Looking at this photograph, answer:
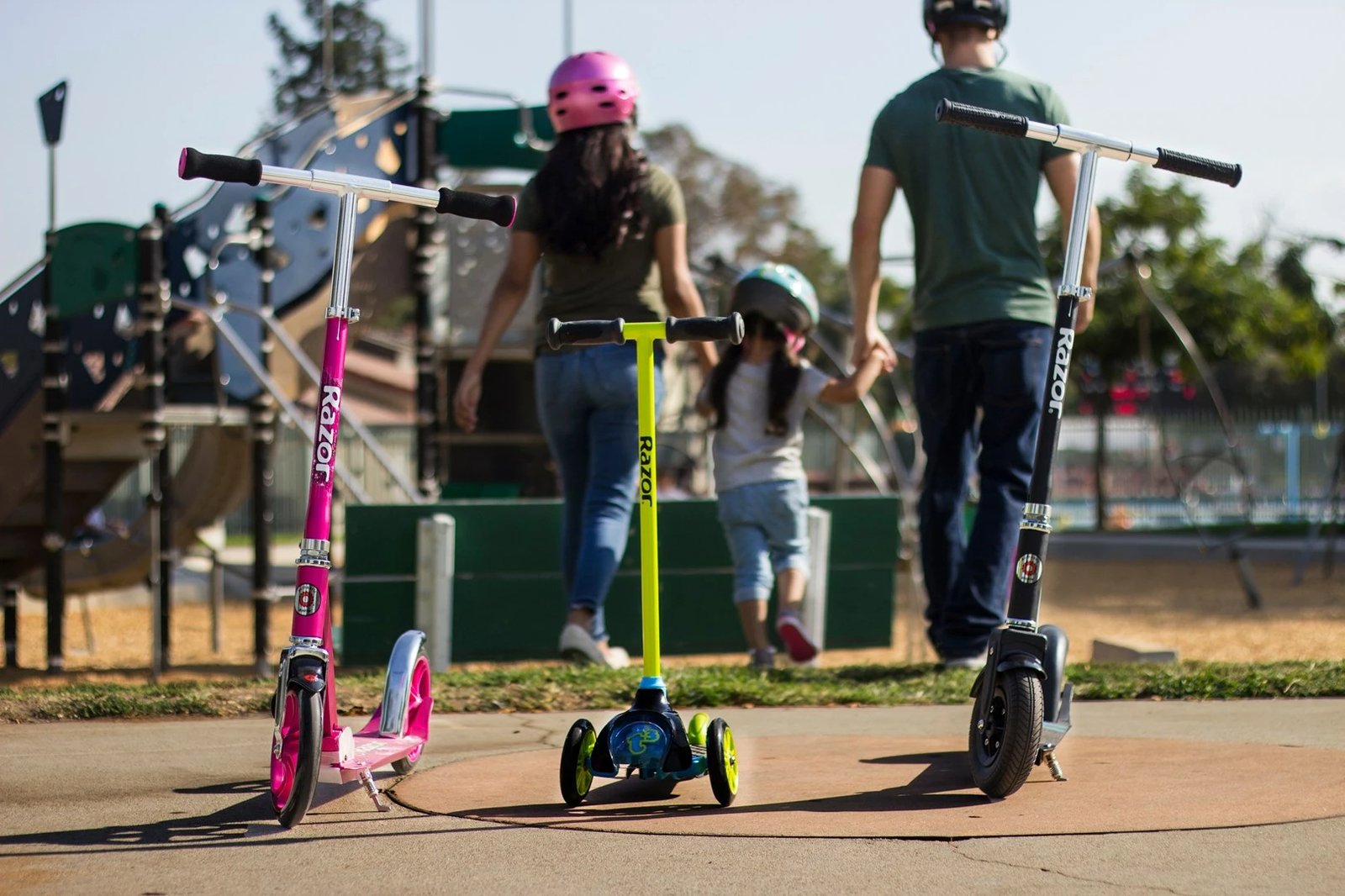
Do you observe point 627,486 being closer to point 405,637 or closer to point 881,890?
point 405,637

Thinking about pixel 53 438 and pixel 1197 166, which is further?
pixel 53 438

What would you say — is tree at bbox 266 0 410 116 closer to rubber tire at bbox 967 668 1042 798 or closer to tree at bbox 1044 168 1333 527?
tree at bbox 1044 168 1333 527

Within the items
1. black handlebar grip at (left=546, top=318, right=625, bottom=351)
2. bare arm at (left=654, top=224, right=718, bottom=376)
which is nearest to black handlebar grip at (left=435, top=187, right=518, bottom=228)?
black handlebar grip at (left=546, top=318, right=625, bottom=351)

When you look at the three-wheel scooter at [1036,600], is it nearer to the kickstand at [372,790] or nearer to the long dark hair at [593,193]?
the kickstand at [372,790]

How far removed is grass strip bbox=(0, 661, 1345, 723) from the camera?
5113 millimetres

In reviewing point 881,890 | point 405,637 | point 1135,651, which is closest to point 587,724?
point 405,637

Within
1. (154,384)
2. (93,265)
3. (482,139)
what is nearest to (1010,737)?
(154,384)

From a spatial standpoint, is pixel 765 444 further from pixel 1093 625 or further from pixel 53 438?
pixel 1093 625

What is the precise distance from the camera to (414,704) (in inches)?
162

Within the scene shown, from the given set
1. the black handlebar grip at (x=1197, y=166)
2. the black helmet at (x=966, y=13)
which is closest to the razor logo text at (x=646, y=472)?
the black handlebar grip at (x=1197, y=166)

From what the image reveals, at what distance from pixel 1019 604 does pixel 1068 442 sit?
33263 mm

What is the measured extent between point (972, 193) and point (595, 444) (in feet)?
5.07

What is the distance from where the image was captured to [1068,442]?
119ft

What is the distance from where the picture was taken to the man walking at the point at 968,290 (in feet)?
18.6
